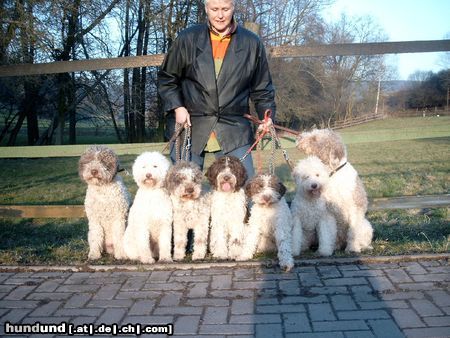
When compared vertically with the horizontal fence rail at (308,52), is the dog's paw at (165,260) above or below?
below

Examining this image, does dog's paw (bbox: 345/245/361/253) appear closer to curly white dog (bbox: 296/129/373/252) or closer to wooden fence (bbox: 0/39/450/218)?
curly white dog (bbox: 296/129/373/252)

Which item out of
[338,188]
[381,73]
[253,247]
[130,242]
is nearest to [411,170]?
[338,188]

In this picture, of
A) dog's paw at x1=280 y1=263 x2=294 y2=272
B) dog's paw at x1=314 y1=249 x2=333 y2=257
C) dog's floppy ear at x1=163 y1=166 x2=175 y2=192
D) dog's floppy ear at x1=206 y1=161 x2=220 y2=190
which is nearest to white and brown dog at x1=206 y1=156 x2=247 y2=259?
dog's floppy ear at x1=206 y1=161 x2=220 y2=190

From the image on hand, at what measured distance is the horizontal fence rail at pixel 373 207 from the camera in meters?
5.92

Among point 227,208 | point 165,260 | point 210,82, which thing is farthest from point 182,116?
point 165,260

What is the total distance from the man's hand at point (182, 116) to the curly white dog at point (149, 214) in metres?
0.49

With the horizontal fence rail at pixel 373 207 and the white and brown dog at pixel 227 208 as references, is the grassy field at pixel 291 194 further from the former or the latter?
the white and brown dog at pixel 227 208

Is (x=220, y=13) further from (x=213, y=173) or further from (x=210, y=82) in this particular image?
(x=213, y=173)

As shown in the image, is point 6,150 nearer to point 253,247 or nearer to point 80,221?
point 80,221

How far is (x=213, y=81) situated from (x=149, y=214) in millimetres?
1605

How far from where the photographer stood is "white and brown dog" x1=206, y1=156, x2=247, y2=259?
4.59 meters

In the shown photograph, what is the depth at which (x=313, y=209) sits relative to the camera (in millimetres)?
4781

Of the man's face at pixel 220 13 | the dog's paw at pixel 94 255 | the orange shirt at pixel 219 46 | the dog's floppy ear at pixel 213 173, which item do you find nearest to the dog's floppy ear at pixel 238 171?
the dog's floppy ear at pixel 213 173

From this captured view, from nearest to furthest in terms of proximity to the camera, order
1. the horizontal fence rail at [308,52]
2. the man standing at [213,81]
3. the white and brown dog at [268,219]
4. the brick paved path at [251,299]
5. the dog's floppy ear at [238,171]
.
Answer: the brick paved path at [251,299], the white and brown dog at [268,219], the dog's floppy ear at [238,171], the man standing at [213,81], the horizontal fence rail at [308,52]
